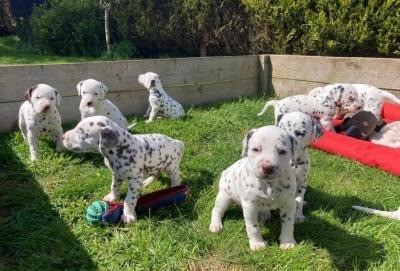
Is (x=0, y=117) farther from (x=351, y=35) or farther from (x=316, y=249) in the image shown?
(x=351, y=35)

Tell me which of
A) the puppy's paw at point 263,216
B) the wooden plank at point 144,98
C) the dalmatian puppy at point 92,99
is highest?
the dalmatian puppy at point 92,99

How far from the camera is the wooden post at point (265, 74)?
939cm

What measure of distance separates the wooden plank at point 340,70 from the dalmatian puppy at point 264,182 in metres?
4.63

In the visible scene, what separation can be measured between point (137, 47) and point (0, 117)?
759 cm

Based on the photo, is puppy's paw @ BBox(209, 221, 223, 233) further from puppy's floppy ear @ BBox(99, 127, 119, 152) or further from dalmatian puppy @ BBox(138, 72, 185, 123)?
dalmatian puppy @ BBox(138, 72, 185, 123)

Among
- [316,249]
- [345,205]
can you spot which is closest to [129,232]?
[316,249]

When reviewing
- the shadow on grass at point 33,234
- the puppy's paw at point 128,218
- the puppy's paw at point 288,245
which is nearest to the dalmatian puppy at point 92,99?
the shadow on grass at point 33,234

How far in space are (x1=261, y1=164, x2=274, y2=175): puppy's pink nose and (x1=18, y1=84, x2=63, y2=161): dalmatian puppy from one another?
325 cm

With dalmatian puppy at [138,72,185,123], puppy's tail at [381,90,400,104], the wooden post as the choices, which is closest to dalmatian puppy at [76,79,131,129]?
dalmatian puppy at [138,72,185,123]

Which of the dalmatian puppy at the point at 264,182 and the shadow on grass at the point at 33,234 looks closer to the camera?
the dalmatian puppy at the point at 264,182

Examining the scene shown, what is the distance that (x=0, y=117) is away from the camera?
21.6ft

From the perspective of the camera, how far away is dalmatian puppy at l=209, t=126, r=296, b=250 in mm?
3135

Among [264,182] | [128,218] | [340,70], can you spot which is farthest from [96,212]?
[340,70]

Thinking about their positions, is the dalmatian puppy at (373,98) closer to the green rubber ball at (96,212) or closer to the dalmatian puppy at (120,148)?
the dalmatian puppy at (120,148)
